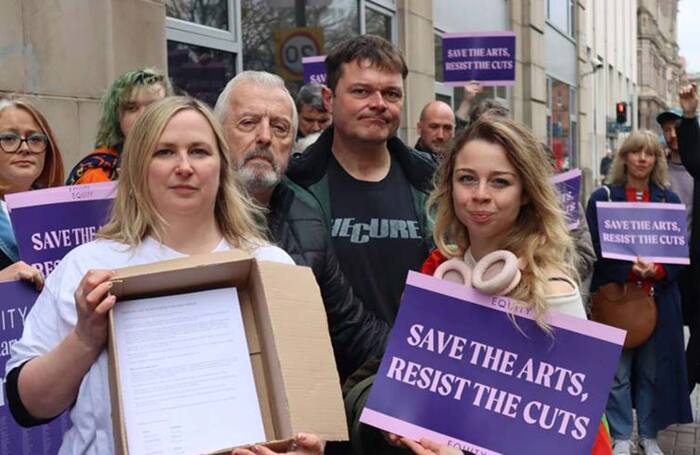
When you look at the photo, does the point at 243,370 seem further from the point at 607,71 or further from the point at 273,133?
the point at 607,71

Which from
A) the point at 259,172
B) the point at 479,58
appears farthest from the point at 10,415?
the point at 479,58

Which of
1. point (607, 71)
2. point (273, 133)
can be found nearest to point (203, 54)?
point (273, 133)

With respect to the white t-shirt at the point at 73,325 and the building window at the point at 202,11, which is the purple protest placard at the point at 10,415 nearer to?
the white t-shirt at the point at 73,325

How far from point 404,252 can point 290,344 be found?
107 centimetres

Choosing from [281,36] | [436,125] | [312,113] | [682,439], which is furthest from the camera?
[281,36]

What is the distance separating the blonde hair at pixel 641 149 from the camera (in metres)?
5.40

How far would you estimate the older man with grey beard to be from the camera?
2582mm

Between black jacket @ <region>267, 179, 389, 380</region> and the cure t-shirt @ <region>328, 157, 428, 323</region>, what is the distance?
0.37 feet

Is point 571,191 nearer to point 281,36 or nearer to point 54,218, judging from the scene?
point 54,218

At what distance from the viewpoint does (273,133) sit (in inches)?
116

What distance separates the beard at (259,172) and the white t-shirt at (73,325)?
799mm

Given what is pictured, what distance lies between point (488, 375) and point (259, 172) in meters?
1.10

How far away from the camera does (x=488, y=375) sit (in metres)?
2.19

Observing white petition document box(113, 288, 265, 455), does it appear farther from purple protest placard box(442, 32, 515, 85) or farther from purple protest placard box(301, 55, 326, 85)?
purple protest placard box(442, 32, 515, 85)
